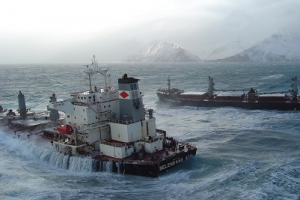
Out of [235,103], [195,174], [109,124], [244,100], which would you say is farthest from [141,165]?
[244,100]

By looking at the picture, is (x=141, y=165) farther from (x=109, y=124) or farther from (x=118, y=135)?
(x=109, y=124)

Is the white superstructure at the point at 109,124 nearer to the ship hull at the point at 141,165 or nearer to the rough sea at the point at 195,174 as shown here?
the ship hull at the point at 141,165

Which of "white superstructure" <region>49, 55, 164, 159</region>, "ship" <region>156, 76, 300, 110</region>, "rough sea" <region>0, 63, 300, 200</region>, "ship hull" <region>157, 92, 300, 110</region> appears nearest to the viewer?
"rough sea" <region>0, 63, 300, 200</region>


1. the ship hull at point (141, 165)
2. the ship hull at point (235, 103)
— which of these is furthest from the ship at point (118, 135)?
the ship hull at point (235, 103)

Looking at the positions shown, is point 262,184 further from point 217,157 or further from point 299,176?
point 217,157

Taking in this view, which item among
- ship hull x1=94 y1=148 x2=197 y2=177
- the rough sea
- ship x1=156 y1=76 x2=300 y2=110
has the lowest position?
the rough sea

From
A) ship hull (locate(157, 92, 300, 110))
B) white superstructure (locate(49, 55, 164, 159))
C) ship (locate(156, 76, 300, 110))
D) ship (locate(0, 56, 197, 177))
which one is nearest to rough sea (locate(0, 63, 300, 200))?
ship (locate(0, 56, 197, 177))

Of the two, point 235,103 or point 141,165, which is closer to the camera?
point 141,165

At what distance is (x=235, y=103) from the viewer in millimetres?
65562

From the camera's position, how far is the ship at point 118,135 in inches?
1145

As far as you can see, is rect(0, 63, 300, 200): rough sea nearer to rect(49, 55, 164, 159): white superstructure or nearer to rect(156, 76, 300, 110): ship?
rect(49, 55, 164, 159): white superstructure

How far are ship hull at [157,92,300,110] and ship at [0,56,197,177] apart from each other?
3385 centimetres

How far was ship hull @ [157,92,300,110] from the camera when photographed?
6081 centimetres

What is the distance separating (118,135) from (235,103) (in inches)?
1553
